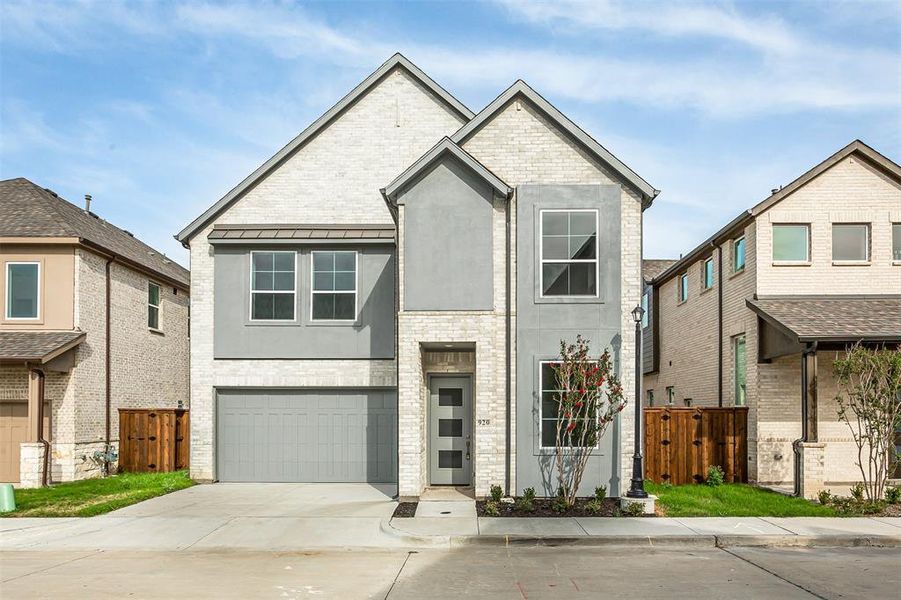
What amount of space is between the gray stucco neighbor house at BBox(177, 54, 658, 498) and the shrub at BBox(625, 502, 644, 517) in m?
1.25

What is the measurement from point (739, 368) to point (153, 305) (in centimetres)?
1736

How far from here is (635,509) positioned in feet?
46.2

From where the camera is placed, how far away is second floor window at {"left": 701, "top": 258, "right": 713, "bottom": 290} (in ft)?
72.9

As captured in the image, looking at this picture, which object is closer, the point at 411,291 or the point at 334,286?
the point at 411,291

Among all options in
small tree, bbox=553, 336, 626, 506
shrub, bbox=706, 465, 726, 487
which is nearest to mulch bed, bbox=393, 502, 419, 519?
small tree, bbox=553, 336, 626, 506

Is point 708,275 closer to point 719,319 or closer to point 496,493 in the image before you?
point 719,319

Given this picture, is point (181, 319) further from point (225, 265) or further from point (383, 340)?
point (383, 340)

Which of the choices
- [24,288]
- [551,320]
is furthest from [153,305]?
[551,320]

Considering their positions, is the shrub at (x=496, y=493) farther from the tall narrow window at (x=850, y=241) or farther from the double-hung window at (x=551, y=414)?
the tall narrow window at (x=850, y=241)

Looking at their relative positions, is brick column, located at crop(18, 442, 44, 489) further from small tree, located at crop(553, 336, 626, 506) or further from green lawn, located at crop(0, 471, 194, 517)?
small tree, located at crop(553, 336, 626, 506)

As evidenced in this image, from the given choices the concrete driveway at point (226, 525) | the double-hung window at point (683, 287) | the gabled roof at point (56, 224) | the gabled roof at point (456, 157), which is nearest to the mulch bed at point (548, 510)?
the concrete driveway at point (226, 525)

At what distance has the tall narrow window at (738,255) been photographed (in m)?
19.3

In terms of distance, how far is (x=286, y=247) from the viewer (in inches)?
752

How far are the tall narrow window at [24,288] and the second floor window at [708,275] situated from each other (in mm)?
18359
